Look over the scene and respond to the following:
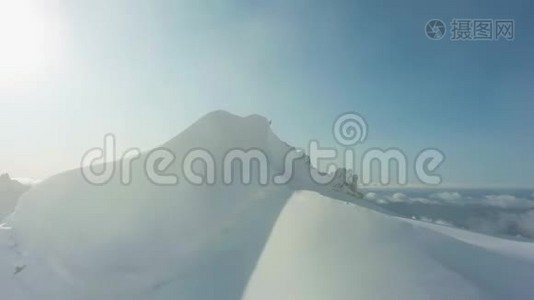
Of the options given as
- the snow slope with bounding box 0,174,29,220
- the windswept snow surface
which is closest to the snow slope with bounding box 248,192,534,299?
the windswept snow surface

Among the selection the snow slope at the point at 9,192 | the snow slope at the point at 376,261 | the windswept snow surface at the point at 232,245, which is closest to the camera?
the snow slope at the point at 376,261

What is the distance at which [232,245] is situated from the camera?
13.0 feet

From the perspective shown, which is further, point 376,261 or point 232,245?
point 232,245

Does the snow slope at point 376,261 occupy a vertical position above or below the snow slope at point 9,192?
below

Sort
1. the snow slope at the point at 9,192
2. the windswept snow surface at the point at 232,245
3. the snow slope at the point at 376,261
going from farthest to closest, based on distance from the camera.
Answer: the snow slope at the point at 9,192 < the windswept snow surface at the point at 232,245 < the snow slope at the point at 376,261

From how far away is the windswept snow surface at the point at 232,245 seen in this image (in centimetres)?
346

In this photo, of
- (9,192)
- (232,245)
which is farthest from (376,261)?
(9,192)

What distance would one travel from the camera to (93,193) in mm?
4418

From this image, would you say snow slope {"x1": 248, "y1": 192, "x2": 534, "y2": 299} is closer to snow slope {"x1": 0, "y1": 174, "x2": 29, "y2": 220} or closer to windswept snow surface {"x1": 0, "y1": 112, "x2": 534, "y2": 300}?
windswept snow surface {"x1": 0, "y1": 112, "x2": 534, "y2": 300}

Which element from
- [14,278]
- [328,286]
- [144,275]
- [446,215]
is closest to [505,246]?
[446,215]

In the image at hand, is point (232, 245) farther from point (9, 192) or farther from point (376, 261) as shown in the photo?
point (9, 192)

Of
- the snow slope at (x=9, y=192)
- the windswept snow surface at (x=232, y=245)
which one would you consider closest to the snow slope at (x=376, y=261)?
the windswept snow surface at (x=232, y=245)

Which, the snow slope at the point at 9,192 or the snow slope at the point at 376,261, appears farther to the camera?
the snow slope at the point at 9,192

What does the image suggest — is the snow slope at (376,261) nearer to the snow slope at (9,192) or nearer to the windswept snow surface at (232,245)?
the windswept snow surface at (232,245)
